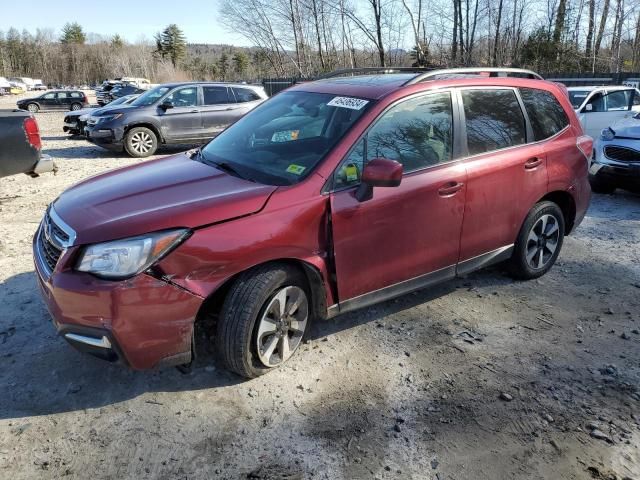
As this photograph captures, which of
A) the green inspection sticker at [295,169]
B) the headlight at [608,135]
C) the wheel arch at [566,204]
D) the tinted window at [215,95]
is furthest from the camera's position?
the tinted window at [215,95]

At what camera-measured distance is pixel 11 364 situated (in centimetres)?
318

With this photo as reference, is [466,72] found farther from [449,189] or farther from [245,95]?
[245,95]

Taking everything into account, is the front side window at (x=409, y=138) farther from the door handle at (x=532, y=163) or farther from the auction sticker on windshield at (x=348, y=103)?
the door handle at (x=532, y=163)

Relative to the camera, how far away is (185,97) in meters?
11.8

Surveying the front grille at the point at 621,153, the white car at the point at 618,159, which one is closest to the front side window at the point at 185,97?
the white car at the point at 618,159

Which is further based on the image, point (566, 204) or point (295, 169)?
point (566, 204)

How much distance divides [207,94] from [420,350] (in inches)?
399

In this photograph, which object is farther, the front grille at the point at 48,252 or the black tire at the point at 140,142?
the black tire at the point at 140,142

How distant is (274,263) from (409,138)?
1.33 m

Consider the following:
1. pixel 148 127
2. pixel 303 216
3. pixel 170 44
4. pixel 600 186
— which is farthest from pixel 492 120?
pixel 170 44

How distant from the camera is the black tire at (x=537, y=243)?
420 centimetres

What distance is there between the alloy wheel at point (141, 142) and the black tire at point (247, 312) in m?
9.54

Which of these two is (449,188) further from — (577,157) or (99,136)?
(99,136)

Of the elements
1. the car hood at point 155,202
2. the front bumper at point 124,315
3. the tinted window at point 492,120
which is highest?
the tinted window at point 492,120
